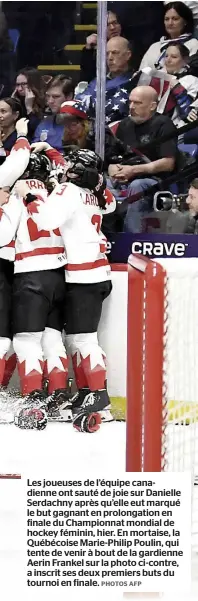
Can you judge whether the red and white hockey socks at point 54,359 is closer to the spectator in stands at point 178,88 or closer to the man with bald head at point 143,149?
the man with bald head at point 143,149

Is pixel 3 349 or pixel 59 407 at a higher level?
pixel 3 349

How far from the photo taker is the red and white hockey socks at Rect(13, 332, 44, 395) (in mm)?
3867

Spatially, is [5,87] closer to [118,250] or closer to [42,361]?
[118,250]

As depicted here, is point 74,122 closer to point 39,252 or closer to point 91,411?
point 39,252

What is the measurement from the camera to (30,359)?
12.7 feet

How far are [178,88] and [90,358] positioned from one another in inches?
50.9

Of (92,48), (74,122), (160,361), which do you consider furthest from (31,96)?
(160,361)

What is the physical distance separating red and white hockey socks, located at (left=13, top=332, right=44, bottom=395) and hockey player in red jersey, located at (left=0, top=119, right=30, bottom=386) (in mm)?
93

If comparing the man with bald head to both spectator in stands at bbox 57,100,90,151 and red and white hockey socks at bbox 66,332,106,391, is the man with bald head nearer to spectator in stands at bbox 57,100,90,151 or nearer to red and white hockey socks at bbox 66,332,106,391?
spectator in stands at bbox 57,100,90,151

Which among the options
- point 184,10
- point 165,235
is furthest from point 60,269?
point 184,10

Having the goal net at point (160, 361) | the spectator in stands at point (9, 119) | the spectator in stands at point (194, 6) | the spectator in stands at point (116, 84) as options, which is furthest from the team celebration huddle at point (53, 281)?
the goal net at point (160, 361)

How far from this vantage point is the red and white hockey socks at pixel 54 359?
3.94m

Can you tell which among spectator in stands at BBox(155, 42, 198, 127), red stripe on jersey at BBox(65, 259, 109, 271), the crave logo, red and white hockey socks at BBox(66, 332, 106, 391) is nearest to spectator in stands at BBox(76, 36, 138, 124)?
spectator in stands at BBox(155, 42, 198, 127)

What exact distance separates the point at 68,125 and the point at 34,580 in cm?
266
